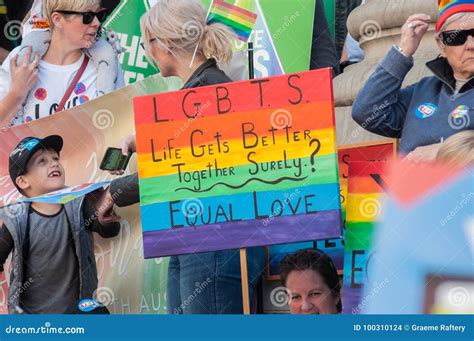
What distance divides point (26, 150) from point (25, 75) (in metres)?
0.54

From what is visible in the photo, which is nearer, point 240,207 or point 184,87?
point 240,207

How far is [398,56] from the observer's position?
6430mm

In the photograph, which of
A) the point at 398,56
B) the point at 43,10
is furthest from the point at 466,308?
the point at 43,10

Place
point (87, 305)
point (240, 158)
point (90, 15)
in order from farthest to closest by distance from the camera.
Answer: point (90, 15) → point (87, 305) → point (240, 158)

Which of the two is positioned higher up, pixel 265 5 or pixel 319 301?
pixel 265 5

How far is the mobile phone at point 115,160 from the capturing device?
Result: 291 inches

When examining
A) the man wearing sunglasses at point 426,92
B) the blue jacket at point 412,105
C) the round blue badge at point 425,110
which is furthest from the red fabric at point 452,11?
the round blue badge at point 425,110

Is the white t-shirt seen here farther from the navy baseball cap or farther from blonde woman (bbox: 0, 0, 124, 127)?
the navy baseball cap

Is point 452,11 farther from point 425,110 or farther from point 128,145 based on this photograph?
point 128,145

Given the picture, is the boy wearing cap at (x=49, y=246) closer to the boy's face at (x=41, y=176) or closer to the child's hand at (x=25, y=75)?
the boy's face at (x=41, y=176)

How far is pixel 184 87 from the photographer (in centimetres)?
695

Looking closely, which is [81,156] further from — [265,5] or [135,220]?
[265,5]

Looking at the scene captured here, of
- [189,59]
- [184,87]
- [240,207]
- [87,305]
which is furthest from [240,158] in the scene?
[87,305]

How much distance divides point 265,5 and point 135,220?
5.14ft
